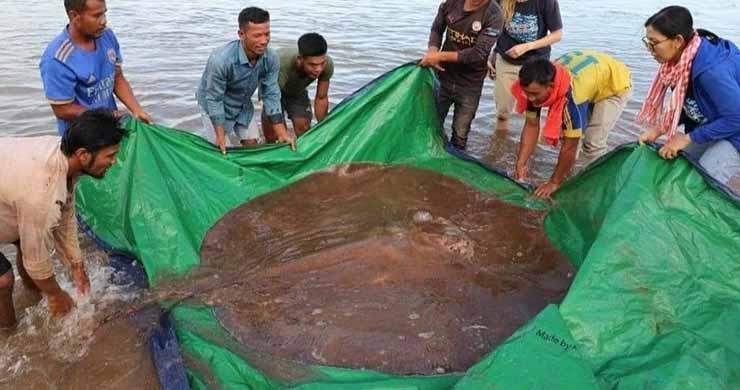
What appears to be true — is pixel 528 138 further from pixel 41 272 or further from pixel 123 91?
pixel 41 272

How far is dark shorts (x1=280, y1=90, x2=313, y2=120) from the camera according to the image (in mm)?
4777

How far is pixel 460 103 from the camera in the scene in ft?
15.3

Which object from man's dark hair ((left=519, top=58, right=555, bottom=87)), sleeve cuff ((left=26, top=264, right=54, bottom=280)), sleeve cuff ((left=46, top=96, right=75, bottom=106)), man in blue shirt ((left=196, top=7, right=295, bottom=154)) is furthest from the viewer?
man in blue shirt ((left=196, top=7, right=295, bottom=154))

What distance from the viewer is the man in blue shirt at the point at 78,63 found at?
307cm

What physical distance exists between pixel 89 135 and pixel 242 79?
1789mm

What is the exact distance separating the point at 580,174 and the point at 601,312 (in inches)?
55.2

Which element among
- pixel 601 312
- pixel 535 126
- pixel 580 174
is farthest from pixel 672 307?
pixel 535 126

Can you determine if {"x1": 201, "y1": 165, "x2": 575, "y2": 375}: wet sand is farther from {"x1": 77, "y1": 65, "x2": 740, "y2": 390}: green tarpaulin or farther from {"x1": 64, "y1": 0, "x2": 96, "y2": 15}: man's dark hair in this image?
{"x1": 64, "y1": 0, "x2": 96, "y2": 15}: man's dark hair

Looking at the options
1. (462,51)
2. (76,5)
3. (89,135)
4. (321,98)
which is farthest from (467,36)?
(89,135)

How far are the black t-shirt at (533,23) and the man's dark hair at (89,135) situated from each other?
365 centimetres

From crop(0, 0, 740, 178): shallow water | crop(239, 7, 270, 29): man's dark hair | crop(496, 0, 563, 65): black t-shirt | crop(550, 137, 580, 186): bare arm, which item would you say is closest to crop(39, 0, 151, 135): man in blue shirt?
crop(239, 7, 270, 29): man's dark hair

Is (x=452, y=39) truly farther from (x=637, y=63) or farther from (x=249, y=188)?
(x=637, y=63)

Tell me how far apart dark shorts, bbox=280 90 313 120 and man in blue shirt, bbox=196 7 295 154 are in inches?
23.3

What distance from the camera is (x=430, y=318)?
2.68 m
